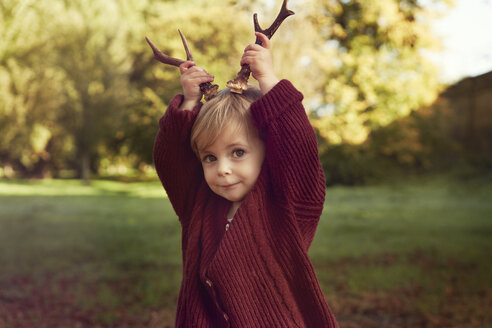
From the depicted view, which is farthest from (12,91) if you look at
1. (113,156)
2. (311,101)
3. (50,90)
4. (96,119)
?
(311,101)

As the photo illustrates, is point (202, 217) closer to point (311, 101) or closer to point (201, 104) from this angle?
point (201, 104)

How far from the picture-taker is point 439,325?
3953 millimetres

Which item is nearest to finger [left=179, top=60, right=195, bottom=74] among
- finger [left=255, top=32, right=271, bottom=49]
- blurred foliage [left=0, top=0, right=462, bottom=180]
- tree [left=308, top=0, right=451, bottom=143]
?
finger [left=255, top=32, right=271, bottom=49]

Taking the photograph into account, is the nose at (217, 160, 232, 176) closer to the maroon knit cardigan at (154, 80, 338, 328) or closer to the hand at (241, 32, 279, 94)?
the maroon knit cardigan at (154, 80, 338, 328)

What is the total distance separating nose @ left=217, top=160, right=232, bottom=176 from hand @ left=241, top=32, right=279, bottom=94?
27 centimetres

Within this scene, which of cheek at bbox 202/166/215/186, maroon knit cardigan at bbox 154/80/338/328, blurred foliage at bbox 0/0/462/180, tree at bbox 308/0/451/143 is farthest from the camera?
blurred foliage at bbox 0/0/462/180

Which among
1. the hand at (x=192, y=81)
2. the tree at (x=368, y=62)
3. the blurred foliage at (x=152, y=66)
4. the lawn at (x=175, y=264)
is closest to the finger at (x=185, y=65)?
the hand at (x=192, y=81)

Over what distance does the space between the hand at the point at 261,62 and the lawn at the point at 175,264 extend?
9.66ft

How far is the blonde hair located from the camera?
5.02 feet

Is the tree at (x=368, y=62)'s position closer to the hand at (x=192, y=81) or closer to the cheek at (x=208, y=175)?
the hand at (x=192, y=81)

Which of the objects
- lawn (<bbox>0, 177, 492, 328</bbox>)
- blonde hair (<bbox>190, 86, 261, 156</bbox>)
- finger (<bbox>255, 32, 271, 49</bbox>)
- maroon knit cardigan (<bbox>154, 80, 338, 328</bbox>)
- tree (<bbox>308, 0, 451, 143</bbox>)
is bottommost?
lawn (<bbox>0, 177, 492, 328</bbox>)

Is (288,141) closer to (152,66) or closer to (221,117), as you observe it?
(221,117)

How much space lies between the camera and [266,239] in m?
1.54

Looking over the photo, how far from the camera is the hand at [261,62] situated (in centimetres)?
155
